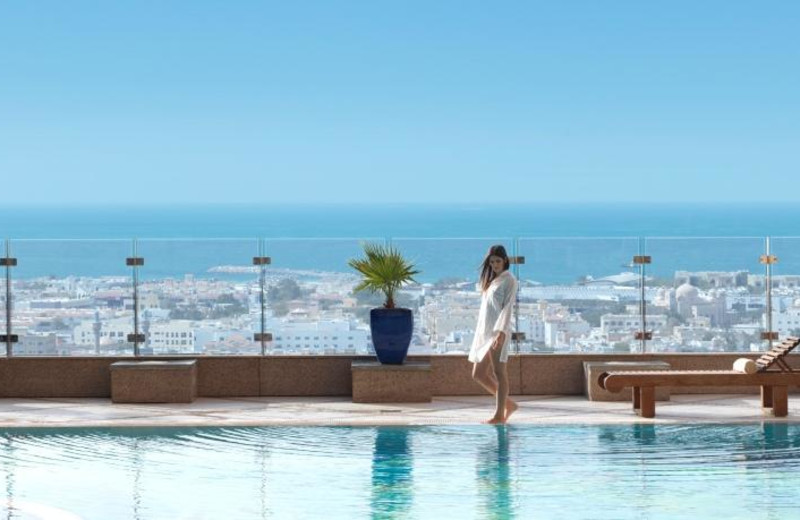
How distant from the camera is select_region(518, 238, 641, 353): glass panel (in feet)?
49.0

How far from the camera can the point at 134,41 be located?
87188mm

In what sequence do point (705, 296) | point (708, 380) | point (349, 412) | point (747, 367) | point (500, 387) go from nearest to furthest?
point (500, 387)
point (708, 380)
point (747, 367)
point (349, 412)
point (705, 296)

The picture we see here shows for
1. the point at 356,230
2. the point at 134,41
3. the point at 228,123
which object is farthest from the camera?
the point at 356,230

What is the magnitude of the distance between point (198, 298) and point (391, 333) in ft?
6.76

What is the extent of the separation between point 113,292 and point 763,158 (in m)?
78.4

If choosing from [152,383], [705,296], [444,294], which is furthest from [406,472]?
[705,296]

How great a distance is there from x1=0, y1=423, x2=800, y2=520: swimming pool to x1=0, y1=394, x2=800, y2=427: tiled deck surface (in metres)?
0.40

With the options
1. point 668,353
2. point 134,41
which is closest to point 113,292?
point 668,353

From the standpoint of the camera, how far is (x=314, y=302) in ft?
49.2

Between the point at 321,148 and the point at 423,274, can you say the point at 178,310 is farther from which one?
the point at 321,148

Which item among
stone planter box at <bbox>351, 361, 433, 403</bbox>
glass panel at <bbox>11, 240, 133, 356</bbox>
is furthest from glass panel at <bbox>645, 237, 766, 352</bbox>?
glass panel at <bbox>11, 240, 133, 356</bbox>

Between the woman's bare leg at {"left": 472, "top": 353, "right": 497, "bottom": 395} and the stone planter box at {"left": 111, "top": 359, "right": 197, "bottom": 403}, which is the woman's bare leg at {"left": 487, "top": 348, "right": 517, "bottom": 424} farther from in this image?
the stone planter box at {"left": 111, "top": 359, "right": 197, "bottom": 403}

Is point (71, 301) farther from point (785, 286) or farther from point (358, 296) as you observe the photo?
point (785, 286)

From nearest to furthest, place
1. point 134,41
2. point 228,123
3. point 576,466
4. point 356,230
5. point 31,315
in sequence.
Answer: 1. point 576,466
2. point 31,315
3. point 134,41
4. point 228,123
5. point 356,230
